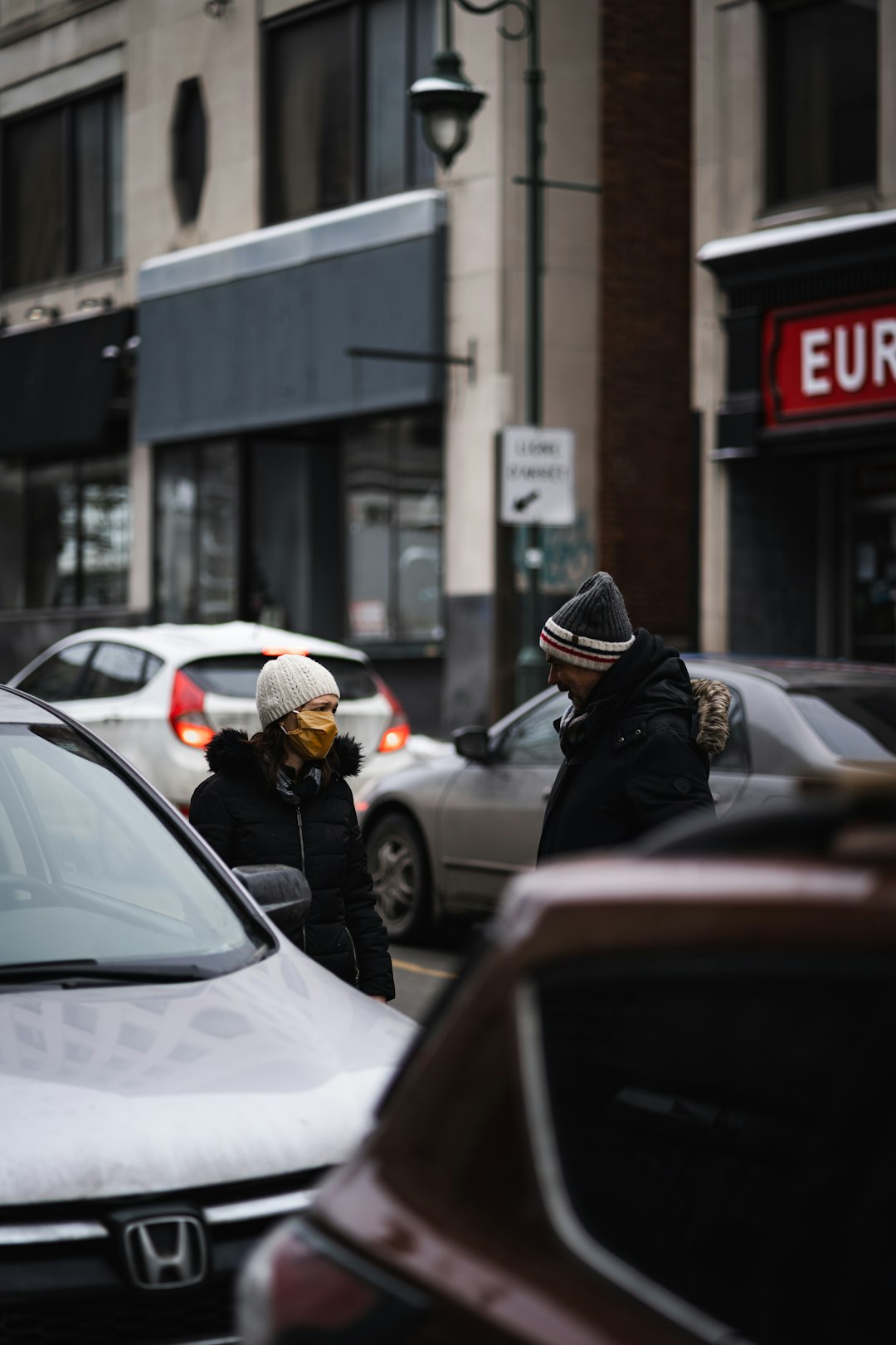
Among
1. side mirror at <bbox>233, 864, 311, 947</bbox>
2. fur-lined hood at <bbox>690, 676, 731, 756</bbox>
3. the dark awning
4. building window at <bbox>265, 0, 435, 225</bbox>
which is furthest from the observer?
the dark awning

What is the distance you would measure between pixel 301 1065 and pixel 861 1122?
6.29 ft

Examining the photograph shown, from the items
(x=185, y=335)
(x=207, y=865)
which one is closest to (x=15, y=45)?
(x=185, y=335)

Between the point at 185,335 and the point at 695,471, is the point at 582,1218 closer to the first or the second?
the point at 695,471

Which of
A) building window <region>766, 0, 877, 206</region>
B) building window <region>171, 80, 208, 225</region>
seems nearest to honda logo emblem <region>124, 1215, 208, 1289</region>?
building window <region>766, 0, 877, 206</region>

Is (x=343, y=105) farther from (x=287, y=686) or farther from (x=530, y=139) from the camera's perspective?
(x=287, y=686)

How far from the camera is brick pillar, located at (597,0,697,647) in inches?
848

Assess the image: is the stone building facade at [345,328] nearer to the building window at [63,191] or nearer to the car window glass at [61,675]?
the building window at [63,191]

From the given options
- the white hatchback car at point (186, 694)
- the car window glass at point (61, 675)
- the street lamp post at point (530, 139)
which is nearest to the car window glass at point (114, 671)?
the white hatchback car at point (186, 694)

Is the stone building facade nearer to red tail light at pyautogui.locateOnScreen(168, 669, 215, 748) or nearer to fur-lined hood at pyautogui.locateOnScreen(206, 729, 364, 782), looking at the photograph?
red tail light at pyautogui.locateOnScreen(168, 669, 215, 748)

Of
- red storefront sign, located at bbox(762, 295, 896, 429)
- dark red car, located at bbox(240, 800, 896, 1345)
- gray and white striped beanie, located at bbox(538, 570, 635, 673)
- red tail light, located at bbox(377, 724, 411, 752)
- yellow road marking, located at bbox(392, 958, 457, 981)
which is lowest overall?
yellow road marking, located at bbox(392, 958, 457, 981)

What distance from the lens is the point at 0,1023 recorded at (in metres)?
3.70

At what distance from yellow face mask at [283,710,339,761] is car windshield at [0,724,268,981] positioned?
728mm

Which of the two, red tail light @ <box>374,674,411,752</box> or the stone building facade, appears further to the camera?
the stone building facade

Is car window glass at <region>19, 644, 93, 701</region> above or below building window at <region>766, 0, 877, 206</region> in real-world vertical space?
below
